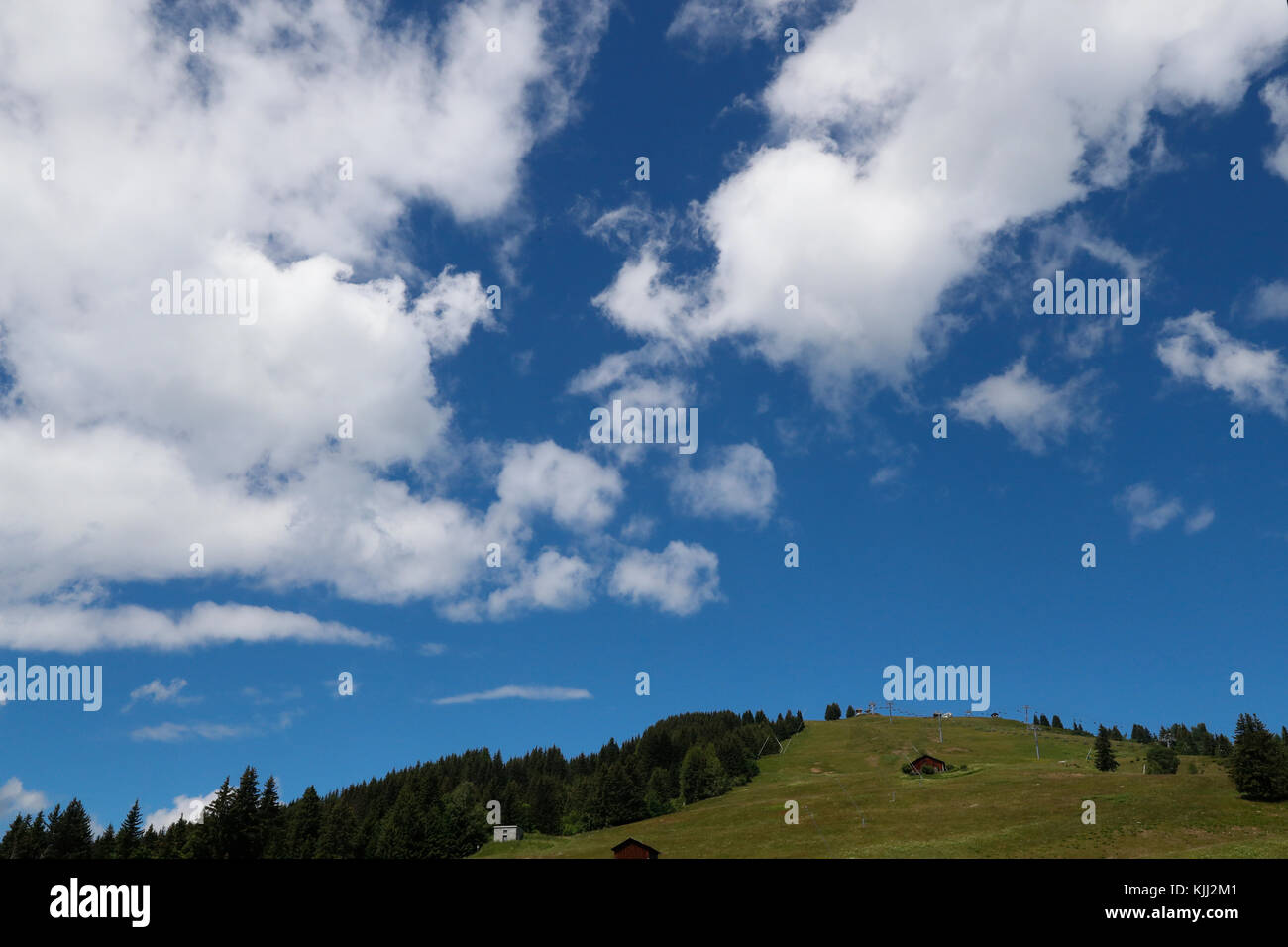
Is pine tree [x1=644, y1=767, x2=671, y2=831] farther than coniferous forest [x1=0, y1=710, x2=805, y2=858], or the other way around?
pine tree [x1=644, y1=767, x2=671, y2=831]

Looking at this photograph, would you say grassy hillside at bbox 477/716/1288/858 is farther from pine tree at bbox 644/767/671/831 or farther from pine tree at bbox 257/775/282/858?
pine tree at bbox 257/775/282/858

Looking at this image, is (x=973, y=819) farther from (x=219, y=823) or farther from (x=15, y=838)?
(x=15, y=838)

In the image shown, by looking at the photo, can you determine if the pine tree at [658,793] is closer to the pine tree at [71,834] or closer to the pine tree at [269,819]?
the pine tree at [269,819]

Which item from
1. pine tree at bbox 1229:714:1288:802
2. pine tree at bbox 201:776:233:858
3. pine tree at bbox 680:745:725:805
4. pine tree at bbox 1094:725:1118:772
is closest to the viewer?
Result: pine tree at bbox 1229:714:1288:802

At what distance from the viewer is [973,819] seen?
85.6m

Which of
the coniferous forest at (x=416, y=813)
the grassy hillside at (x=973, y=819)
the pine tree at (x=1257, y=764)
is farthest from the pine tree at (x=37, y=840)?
the pine tree at (x=1257, y=764)

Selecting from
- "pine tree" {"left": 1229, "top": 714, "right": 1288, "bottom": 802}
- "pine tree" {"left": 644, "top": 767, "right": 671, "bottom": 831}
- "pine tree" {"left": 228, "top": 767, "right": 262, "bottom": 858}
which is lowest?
"pine tree" {"left": 644, "top": 767, "right": 671, "bottom": 831}

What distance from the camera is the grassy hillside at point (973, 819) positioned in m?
67.6

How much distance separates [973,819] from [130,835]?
125011 millimetres

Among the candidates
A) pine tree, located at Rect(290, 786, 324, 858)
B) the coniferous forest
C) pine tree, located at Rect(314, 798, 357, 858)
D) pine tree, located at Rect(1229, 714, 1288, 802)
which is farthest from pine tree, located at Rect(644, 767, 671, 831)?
pine tree, located at Rect(1229, 714, 1288, 802)

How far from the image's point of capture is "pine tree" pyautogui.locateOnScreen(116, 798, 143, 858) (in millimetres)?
115394

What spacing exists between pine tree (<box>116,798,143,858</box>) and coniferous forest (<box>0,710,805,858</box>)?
0.51 feet

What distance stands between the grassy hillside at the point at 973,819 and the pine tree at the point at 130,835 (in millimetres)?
55158
